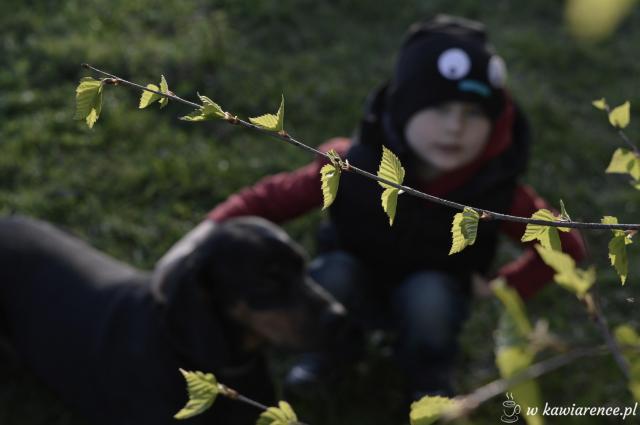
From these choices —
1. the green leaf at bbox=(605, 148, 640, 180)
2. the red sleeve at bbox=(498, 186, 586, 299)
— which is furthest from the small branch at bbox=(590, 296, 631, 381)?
the red sleeve at bbox=(498, 186, 586, 299)

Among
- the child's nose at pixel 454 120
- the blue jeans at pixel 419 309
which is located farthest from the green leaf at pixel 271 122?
the blue jeans at pixel 419 309

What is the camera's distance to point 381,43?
5.66 metres

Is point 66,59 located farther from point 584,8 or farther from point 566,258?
point 566,258

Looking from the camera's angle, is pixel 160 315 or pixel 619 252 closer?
pixel 619 252

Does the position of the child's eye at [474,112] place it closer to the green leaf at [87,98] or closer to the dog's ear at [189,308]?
the dog's ear at [189,308]

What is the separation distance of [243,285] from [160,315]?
0.28m

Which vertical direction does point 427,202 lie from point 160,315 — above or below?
above

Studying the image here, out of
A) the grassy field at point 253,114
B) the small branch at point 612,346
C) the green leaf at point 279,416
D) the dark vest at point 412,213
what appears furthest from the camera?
the grassy field at point 253,114

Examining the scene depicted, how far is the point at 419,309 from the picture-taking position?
115 inches

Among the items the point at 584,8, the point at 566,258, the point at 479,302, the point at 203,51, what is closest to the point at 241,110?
the point at 203,51

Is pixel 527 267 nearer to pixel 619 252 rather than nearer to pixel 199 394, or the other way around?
pixel 619 252

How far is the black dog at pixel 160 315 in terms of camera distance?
2414mm

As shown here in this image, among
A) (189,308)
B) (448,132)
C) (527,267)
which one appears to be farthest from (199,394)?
(527,267)

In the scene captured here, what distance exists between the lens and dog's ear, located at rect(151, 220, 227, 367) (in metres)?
2.40
